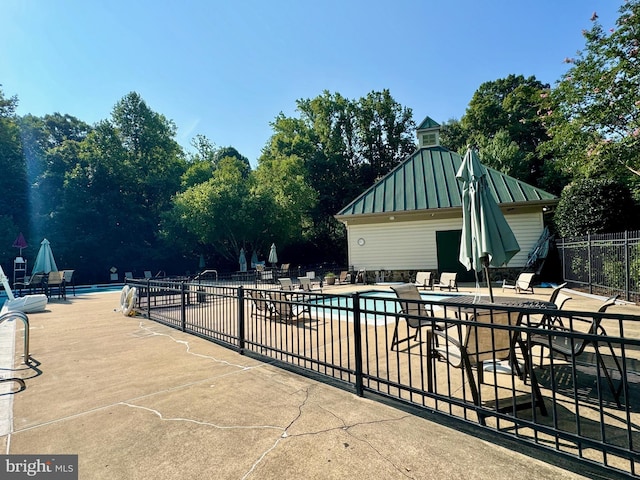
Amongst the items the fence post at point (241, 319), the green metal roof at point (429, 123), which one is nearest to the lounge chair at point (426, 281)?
the fence post at point (241, 319)

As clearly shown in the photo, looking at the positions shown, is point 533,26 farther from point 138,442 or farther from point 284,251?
point 284,251

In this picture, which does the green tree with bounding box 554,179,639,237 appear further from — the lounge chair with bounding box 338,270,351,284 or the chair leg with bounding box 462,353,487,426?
the chair leg with bounding box 462,353,487,426

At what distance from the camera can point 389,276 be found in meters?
15.7

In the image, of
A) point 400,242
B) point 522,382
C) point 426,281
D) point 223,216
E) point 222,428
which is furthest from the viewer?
point 223,216

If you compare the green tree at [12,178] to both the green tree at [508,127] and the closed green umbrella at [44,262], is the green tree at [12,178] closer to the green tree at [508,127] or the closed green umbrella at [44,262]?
the closed green umbrella at [44,262]

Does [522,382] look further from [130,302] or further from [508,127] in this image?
[508,127]

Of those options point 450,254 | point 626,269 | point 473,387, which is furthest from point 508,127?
point 473,387

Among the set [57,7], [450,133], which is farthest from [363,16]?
[450,133]

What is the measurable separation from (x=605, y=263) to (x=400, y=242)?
7.91m

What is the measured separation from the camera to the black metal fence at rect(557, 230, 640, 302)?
7859mm

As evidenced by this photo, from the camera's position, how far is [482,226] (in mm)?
4734

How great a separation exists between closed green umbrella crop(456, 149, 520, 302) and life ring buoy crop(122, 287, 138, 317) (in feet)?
26.4

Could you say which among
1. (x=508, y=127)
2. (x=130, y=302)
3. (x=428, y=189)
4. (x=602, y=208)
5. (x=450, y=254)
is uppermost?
(x=508, y=127)

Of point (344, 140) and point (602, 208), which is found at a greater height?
point (344, 140)
